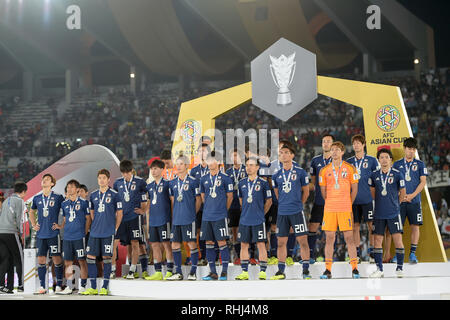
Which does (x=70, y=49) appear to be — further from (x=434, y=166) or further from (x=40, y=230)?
(x=40, y=230)

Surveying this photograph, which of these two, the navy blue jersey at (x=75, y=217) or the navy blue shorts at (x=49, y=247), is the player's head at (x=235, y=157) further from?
the navy blue shorts at (x=49, y=247)

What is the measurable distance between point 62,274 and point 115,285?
1142 mm

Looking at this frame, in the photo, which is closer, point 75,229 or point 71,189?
point 75,229

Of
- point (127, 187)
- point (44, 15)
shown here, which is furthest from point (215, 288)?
point (44, 15)

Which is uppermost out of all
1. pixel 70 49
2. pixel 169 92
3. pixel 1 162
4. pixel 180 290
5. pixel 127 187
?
pixel 70 49

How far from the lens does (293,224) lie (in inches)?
365

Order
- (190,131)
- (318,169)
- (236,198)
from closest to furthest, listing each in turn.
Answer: (318,169) < (236,198) < (190,131)

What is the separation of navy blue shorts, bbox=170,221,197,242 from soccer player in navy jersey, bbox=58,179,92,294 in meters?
1.61

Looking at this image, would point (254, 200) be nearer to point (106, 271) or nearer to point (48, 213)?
point (106, 271)

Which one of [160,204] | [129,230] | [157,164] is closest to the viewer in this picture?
[160,204]

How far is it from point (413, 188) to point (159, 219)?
461cm

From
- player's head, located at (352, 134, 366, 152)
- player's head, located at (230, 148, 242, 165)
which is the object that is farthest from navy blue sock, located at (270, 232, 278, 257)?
player's head, located at (352, 134, 366, 152)

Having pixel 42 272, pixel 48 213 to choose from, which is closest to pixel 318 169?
pixel 48 213

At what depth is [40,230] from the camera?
1045 centimetres
